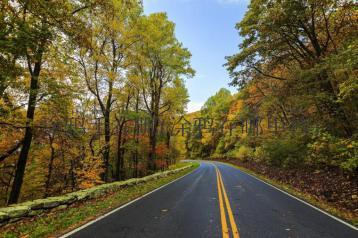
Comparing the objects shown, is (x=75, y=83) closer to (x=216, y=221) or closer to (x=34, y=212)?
(x=34, y=212)

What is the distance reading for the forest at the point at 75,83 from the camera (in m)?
7.82

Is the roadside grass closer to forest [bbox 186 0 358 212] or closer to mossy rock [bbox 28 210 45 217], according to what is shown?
mossy rock [bbox 28 210 45 217]

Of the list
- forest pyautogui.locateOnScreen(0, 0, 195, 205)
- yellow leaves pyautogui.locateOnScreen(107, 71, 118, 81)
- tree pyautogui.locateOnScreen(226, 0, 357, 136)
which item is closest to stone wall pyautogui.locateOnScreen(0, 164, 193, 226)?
forest pyautogui.locateOnScreen(0, 0, 195, 205)

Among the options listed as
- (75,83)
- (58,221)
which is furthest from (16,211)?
(75,83)

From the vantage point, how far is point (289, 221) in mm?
6289

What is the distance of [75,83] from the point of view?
15.2 meters

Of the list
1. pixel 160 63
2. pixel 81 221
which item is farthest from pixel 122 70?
pixel 81 221

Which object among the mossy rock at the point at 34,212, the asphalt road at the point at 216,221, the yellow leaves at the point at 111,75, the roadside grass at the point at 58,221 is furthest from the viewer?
→ the yellow leaves at the point at 111,75

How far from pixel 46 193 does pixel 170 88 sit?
46.5 feet

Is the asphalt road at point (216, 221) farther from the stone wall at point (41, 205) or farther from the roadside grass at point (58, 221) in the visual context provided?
the stone wall at point (41, 205)

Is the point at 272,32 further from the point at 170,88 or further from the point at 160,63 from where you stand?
the point at 170,88

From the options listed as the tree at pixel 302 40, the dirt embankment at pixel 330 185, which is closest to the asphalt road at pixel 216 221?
the dirt embankment at pixel 330 185

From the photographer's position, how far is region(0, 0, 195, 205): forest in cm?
782

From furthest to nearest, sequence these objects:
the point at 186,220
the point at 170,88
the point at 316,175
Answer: the point at 170,88 < the point at 316,175 < the point at 186,220
